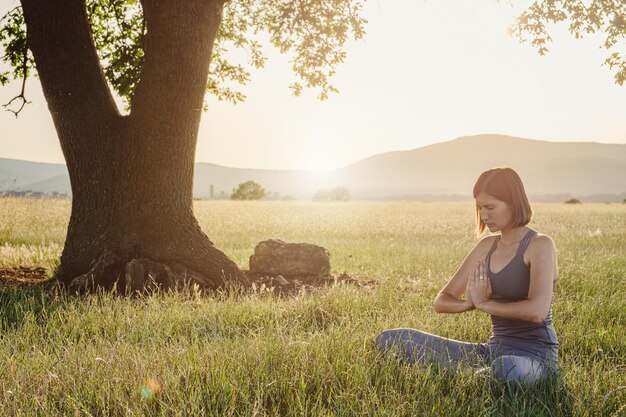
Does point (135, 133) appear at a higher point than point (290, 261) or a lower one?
higher

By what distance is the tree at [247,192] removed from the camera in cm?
11922

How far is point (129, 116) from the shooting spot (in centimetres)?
853

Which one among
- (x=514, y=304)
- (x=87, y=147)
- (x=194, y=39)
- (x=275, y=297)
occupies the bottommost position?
(x=275, y=297)

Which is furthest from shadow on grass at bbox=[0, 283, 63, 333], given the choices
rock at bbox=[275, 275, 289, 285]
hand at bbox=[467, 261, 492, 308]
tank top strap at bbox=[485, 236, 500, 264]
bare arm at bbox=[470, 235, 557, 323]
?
bare arm at bbox=[470, 235, 557, 323]

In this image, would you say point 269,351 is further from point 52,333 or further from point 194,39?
point 194,39

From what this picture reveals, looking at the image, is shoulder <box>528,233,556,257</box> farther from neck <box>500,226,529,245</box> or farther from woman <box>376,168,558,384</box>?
neck <box>500,226,529,245</box>

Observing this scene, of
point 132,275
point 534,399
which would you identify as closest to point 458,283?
point 534,399

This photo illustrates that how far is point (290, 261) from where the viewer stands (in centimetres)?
955

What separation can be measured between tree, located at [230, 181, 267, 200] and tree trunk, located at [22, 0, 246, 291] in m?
110

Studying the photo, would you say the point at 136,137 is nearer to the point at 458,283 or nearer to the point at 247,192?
the point at 458,283

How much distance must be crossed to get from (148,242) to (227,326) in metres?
3.06

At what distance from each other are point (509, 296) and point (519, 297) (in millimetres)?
70

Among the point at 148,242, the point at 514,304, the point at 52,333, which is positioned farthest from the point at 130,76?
the point at 514,304

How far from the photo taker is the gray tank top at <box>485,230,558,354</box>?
407 cm
